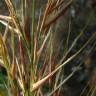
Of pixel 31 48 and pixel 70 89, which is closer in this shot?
pixel 31 48

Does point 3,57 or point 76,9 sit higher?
point 3,57

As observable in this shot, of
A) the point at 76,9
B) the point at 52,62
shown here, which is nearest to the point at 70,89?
the point at 76,9

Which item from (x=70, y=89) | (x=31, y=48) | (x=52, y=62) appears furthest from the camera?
(x=70, y=89)

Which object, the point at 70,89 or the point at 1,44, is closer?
the point at 1,44

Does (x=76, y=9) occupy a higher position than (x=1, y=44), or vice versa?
(x=1, y=44)

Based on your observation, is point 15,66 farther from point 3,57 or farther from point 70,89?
point 70,89

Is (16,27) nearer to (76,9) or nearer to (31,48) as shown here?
(31,48)

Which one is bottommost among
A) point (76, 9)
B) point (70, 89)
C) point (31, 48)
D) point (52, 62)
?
point (70, 89)

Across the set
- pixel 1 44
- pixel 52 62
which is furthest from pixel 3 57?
pixel 52 62

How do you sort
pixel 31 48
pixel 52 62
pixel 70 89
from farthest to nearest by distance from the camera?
pixel 70 89, pixel 52 62, pixel 31 48
